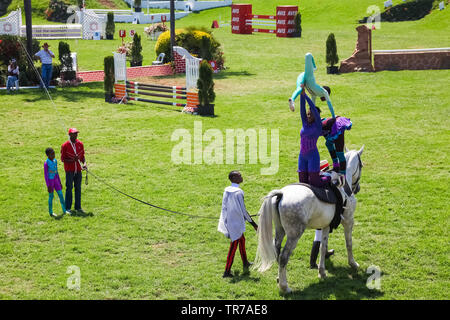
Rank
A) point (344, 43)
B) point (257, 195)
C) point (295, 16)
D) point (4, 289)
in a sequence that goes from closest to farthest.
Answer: point (4, 289) < point (257, 195) < point (344, 43) < point (295, 16)

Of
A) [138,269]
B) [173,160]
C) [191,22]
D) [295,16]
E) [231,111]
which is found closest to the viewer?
[138,269]

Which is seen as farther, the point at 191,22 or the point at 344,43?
the point at 191,22

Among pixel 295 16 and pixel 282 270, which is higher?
pixel 295 16

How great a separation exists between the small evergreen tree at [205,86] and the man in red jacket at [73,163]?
8859 millimetres

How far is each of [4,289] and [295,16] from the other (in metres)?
34.8

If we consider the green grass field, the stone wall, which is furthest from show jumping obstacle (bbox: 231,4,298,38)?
the green grass field

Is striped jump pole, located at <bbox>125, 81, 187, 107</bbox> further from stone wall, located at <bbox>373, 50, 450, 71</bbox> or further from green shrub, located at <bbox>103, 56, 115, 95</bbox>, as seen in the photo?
stone wall, located at <bbox>373, 50, 450, 71</bbox>

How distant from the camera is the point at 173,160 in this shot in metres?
15.6

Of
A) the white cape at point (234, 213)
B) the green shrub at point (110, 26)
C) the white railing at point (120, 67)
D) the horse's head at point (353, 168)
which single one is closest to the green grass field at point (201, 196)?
the white cape at point (234, 213)

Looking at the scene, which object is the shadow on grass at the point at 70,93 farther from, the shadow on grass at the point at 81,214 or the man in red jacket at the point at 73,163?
A: the shadow on grass at the point at 81,214

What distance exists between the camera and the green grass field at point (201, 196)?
923cm

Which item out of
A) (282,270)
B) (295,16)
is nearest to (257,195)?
(282,270)
